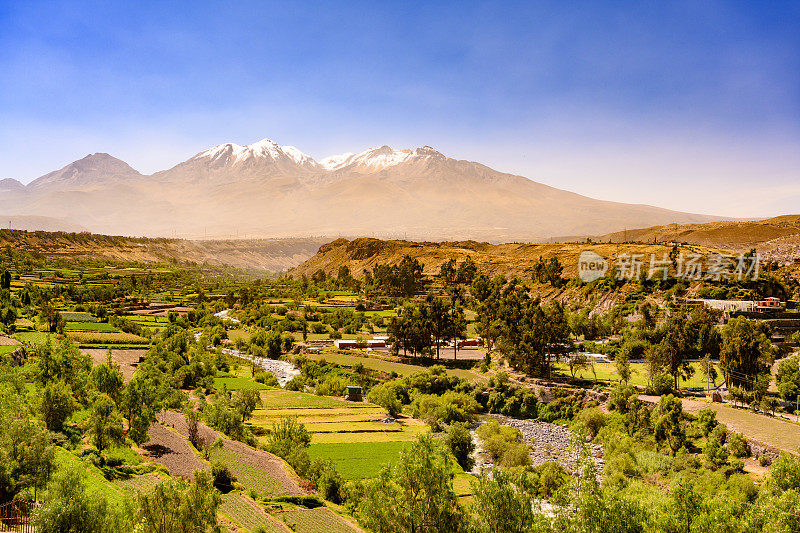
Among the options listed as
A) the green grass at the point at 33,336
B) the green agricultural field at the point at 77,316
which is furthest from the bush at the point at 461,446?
the green agricultural field at the point at 77,316

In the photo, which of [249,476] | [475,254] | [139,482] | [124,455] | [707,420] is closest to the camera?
[139,482]

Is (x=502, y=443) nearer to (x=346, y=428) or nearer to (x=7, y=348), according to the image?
(x=346, y=428)

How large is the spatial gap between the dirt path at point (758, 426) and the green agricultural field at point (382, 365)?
19.9 meters

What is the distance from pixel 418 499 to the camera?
1817cm

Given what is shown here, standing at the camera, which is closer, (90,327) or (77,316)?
(90,327)

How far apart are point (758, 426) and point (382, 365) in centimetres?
3525

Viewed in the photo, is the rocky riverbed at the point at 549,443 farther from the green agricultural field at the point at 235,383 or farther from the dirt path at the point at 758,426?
the green agricultural field at the point at 235,383

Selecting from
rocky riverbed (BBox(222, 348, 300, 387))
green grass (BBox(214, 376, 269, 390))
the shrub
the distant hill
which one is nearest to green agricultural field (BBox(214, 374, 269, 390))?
green grass (BBox(214, 376, 269, 390))

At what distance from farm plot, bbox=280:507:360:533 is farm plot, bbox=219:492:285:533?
0.85 meters

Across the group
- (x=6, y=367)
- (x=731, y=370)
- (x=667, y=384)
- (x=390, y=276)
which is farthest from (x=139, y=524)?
(x=390, y=276)

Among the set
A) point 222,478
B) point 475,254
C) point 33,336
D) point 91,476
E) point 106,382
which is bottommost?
point 222,478

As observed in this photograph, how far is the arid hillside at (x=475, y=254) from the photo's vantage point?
106m

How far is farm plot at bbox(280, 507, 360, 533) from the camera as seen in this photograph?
25203 millimetres

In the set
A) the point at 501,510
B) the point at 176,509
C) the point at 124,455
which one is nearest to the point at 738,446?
the point at 501,510
